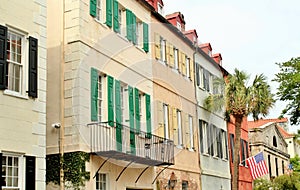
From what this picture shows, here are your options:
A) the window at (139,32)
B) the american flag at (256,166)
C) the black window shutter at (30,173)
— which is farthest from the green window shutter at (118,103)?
the american flag at (256,166)

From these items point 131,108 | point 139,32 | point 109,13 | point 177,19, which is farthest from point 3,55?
point 177,19

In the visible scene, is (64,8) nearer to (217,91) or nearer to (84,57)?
(84,57)

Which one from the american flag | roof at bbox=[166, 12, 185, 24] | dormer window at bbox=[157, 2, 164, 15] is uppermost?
roof at bbox=[166, 12, 185, 24]

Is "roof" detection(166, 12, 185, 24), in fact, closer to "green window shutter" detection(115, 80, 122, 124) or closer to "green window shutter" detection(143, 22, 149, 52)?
"green window shutter" detection(143, 22, 149, 52)

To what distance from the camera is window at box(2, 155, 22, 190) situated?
515 inches

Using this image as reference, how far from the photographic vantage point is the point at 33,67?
562 inches

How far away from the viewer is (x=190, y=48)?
2858cm

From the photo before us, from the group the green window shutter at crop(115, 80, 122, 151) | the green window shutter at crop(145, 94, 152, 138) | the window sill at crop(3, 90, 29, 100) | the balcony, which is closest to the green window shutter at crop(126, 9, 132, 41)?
the green window shutter at crop(115, 80, 122, 151)

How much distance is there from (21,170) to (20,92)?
2115 mm

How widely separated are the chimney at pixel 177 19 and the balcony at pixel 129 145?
28.5 ft

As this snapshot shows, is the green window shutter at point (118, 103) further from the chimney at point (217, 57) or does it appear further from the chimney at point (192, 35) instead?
the chimney at point (217, 57)

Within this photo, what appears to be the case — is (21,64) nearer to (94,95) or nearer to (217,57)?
(94,95)

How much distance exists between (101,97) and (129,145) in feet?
7.18

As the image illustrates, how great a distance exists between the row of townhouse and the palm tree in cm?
165
